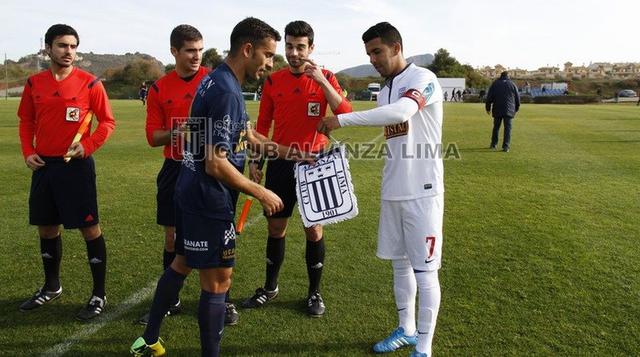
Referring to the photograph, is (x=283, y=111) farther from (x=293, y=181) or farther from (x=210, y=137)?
(x=210, y=137)

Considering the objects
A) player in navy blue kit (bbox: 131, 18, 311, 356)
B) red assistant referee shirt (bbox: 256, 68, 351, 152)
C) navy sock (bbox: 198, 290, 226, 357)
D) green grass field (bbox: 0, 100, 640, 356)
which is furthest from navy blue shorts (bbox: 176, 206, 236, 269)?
red assistant referee shirt (bbox: 256, 68, 351, 152)

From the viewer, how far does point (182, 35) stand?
3.95 m

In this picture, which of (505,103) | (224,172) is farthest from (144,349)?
(505,103)

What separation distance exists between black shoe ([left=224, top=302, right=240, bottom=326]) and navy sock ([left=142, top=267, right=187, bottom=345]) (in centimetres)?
71

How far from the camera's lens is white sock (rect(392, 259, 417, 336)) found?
12.1 ft

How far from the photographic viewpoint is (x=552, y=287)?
4668 millimetres

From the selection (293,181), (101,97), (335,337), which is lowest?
(335,337)

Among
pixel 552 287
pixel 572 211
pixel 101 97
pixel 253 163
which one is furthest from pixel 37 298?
pixel 572 211

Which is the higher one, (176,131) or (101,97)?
(101,97)

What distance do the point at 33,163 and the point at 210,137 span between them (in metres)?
2.21

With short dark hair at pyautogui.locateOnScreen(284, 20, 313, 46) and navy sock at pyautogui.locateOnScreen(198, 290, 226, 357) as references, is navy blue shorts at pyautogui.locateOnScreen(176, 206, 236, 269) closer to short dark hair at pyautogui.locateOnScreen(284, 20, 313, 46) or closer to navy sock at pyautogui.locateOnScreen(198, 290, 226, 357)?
navy sock at pyautogui.locateOnScreen(198, 290, 226, 357)

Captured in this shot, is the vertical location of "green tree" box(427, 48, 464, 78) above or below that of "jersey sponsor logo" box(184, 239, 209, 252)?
above

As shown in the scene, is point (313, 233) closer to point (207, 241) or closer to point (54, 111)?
point (207, 241)

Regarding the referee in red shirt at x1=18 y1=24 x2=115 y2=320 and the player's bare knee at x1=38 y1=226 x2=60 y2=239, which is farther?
the player's bare knee at x1=38 y1=226 x2=60 y2=239
